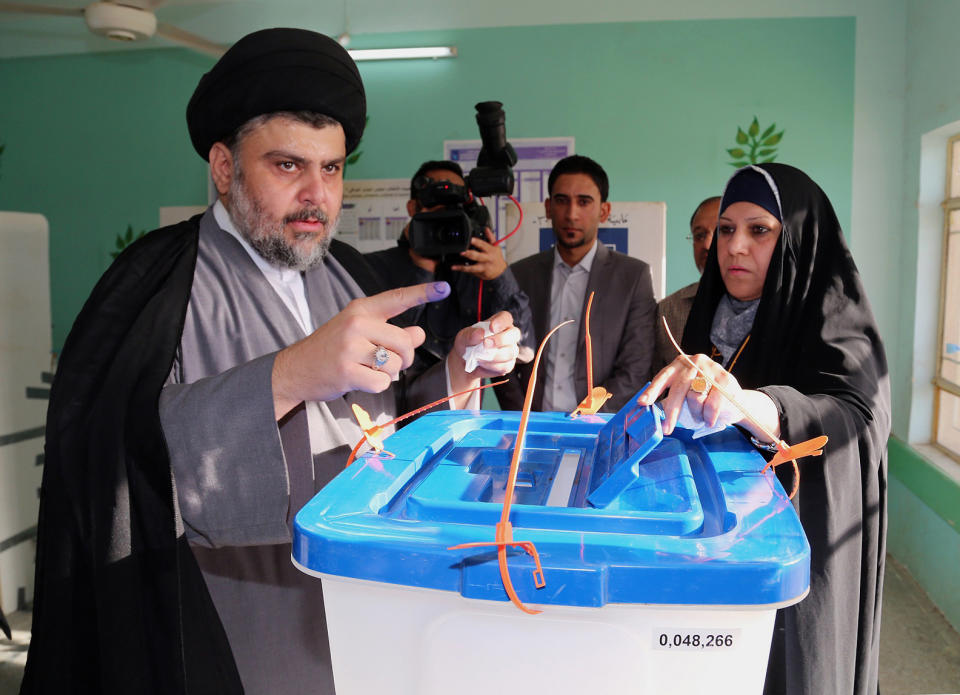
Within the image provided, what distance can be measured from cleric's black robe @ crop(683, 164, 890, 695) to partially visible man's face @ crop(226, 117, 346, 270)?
806 mm

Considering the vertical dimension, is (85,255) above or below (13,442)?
above

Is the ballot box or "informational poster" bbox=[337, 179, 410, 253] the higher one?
"informational poster" bbox=[337, 179, 410, 253]

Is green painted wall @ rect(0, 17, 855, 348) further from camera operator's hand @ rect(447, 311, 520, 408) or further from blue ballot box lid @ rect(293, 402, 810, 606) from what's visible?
blue ballot box lid @ rect(293, 402, 810, 606)

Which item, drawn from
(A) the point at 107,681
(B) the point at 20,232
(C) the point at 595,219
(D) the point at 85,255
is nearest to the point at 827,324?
(A) the point at 107,681

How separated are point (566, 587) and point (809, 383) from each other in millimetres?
839

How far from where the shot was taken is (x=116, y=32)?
3.00 m

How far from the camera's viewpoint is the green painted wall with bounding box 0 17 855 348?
411cm

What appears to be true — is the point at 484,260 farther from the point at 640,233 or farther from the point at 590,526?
the point at 640,233

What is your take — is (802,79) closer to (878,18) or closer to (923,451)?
(878,18)

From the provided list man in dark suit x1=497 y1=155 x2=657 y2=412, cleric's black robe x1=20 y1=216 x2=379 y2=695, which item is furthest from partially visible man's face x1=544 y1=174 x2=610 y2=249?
cleric's black robe x1=20 y1=216 x2=379 y2=695

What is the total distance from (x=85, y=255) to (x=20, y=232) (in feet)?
8.50

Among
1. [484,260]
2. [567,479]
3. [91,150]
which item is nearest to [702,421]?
[567,479]

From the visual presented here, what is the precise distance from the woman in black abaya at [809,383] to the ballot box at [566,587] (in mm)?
187

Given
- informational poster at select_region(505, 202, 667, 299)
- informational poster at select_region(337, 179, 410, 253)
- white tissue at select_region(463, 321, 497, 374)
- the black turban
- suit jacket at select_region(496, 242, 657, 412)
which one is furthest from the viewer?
informational poster at select_region(337, 179, 410, 253)
